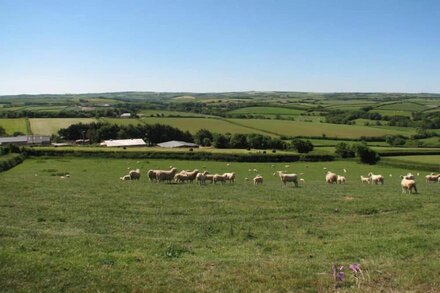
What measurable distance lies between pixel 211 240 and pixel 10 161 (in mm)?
56469

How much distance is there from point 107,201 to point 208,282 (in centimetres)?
1655

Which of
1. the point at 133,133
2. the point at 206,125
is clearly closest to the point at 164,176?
the point at 133,133

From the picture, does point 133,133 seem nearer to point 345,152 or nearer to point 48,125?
point 48,125

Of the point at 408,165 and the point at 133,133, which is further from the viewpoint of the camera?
the point at 133,133

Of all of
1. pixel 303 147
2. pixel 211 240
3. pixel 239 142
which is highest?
pixel 211 240

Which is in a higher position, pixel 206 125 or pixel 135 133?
pixel 206 125

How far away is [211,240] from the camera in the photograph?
687 inches

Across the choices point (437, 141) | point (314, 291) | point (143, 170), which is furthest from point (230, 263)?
point (437, 141)

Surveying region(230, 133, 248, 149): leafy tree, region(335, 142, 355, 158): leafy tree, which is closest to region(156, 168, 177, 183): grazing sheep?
region(335, 142, 355, 158): leafy tree

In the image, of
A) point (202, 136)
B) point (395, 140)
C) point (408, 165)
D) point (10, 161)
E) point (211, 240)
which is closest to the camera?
point (211, 240)

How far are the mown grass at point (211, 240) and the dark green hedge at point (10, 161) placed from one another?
31839 millimetres

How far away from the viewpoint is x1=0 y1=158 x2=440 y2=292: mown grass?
11508 millimetres

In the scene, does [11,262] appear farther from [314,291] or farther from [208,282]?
[314,291]

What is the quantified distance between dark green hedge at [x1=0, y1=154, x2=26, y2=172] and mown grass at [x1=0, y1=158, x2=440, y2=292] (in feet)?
104
